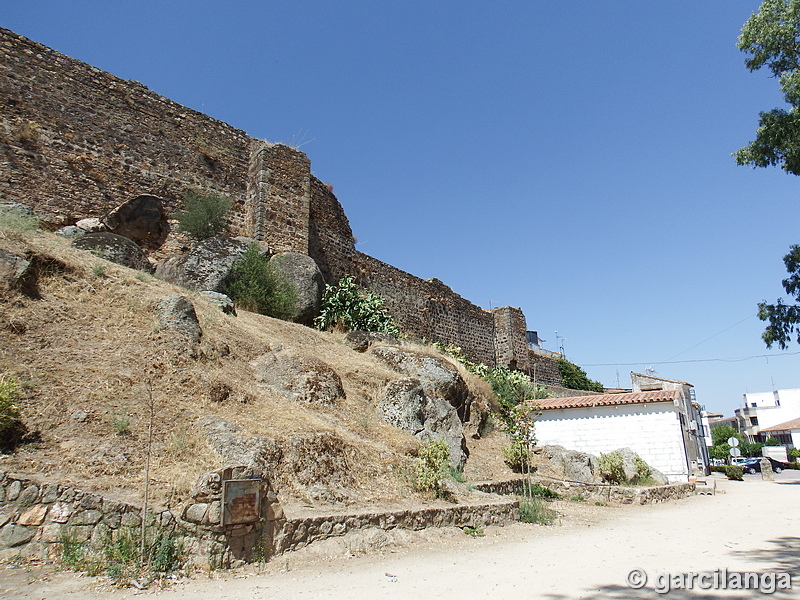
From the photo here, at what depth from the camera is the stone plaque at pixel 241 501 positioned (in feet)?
18.3

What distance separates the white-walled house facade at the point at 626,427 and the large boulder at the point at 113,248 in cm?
1228

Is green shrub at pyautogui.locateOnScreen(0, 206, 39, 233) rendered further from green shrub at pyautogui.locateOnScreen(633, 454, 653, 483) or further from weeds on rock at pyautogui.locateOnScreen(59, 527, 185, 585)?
green shrub at pyautogui.locateOnScreen(633, 454, 653, 483)

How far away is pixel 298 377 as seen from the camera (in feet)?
33.1

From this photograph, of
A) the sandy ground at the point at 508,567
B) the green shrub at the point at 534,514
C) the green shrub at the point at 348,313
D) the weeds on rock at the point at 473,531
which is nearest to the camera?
the sandy ground at the point at 508,567

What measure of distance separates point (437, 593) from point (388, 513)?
194 cm

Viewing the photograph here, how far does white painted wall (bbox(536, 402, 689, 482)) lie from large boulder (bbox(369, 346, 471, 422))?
5.37 meters

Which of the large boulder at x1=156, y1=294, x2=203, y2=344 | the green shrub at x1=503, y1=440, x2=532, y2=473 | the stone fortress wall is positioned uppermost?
the stone fortress wall

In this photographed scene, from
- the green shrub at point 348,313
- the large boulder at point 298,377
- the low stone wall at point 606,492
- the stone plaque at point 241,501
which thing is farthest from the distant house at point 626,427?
the stone plaque at point 241,501

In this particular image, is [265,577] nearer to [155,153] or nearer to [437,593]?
[437,593]

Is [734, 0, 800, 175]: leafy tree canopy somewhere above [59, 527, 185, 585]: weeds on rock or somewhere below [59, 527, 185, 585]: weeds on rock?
above

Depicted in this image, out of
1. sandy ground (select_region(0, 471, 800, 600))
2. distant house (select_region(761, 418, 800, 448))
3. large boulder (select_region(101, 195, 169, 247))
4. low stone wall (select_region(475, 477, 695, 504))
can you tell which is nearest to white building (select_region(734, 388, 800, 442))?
distant house (select_region(761, 418, 800, 448))

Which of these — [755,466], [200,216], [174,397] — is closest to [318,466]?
[174,397]

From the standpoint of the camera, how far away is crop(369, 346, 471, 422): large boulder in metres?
13.5

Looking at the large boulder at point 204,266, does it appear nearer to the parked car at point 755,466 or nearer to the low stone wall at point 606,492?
the low stone wall at point 606,492
